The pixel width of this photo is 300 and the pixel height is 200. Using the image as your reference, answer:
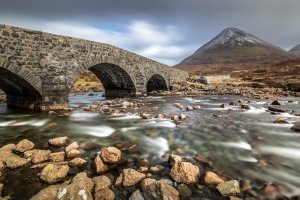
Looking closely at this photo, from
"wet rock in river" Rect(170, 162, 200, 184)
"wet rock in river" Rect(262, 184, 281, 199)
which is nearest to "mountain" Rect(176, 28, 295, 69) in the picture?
"wet rock in river" Rect(170, 162, 200, 184)

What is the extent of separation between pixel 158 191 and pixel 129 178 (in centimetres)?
70

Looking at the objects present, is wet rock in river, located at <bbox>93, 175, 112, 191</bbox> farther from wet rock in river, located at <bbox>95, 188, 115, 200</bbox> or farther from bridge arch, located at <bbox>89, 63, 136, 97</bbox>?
bridge arch, located at <bbox>89, 63, 136, 97</bbox>

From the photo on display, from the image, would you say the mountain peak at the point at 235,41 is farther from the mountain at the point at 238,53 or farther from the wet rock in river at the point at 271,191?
the wet rock in river at the point at 271,191

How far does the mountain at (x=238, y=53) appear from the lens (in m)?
127

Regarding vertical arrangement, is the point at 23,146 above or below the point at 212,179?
above

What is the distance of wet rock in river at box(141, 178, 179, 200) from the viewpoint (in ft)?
12.4

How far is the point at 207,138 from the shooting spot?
24.1 ft

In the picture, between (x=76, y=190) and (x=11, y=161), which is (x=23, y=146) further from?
(x=76, y=190)

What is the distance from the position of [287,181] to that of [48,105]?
1192 cm

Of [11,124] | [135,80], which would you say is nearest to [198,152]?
[11,124]

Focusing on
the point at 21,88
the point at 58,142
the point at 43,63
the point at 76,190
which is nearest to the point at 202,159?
the point at 76,190

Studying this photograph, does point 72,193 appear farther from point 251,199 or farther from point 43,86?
point 43,86

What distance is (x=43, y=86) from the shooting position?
12.6m

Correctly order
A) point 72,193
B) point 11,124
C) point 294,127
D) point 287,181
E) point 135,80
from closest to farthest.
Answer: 1. point 72,193
2. point 287,181
3. point 294,127
4. point 11,124
5. point 135,80
